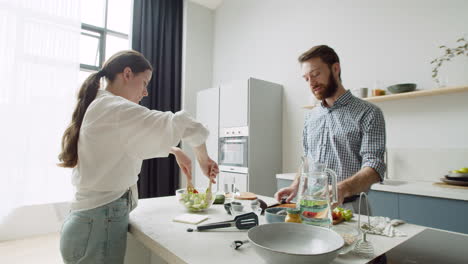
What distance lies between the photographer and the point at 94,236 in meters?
0.95

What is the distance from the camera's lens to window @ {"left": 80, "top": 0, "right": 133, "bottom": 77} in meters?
3.79

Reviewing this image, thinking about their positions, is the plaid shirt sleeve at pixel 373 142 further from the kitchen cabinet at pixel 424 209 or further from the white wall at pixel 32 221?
the white wall at pixel 32 221

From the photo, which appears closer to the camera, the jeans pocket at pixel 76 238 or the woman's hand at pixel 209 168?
the jeans pocket at pixel 76 238

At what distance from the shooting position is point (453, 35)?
2168 mm

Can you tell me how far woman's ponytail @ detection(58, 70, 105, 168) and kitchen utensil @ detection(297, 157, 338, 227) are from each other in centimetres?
86

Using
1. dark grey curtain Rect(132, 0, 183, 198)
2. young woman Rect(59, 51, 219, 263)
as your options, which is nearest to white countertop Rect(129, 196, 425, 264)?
young woman Rect(59, 51, 219, 263)

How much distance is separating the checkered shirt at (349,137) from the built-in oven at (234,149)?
1.53 meters

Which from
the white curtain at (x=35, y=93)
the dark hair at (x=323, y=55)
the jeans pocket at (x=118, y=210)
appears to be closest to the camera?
the jeans pocket at (x=118, y=210)

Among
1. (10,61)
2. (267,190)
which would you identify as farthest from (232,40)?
(10,61)

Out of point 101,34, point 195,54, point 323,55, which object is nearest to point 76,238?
point 323,55

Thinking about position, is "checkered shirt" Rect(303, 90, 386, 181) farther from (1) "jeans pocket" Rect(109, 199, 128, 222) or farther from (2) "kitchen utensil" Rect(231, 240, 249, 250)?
(1) "jeans pocket" Rect(109, 199, 128, 222)

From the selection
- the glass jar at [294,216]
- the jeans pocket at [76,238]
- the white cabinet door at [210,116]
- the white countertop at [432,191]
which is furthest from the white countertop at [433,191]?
the white cabinet door at [210,116]

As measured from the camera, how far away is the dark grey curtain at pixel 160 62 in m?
3.94

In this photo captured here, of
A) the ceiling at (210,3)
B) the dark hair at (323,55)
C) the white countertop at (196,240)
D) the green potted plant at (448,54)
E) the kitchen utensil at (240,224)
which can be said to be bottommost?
the white countertop at (196,240)
